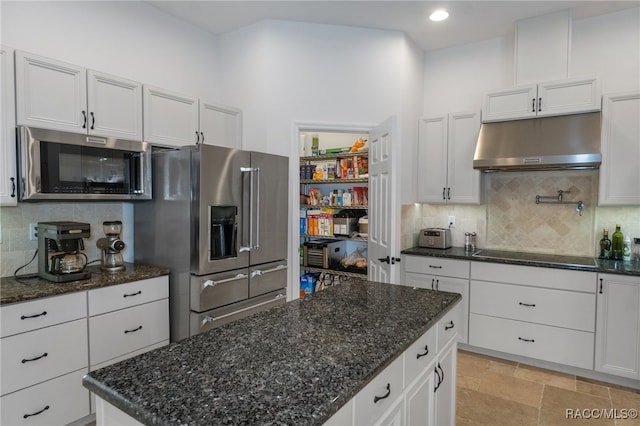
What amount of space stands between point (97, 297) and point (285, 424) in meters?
1.90

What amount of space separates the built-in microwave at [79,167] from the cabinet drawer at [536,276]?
9.55 feet

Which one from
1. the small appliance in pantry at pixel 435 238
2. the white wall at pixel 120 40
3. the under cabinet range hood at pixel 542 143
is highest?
the white wall at pixel 120 40

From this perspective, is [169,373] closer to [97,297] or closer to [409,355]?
[409,355]

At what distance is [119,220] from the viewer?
289cm

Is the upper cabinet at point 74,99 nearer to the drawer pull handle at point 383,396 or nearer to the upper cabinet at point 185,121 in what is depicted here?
the upper cabinet at point 185,121

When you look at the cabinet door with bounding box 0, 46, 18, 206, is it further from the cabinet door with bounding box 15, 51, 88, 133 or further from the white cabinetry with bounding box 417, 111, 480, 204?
the white cabinetry with bounding box 417, 111, 480, 204

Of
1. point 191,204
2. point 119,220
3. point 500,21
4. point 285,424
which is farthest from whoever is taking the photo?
point 500,21

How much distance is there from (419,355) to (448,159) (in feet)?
8.61

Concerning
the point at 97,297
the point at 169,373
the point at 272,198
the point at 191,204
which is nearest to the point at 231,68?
the point at 272,198

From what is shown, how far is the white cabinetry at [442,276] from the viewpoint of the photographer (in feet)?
11.1

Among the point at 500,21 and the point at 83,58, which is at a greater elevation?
the point at 500,21

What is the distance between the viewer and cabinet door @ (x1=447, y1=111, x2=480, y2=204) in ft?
11.7

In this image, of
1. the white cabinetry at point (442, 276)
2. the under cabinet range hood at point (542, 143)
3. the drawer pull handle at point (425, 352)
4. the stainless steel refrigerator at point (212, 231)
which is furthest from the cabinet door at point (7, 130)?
the under cabinet range hood at point (542, 143)

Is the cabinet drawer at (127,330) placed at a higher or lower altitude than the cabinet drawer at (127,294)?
lower
